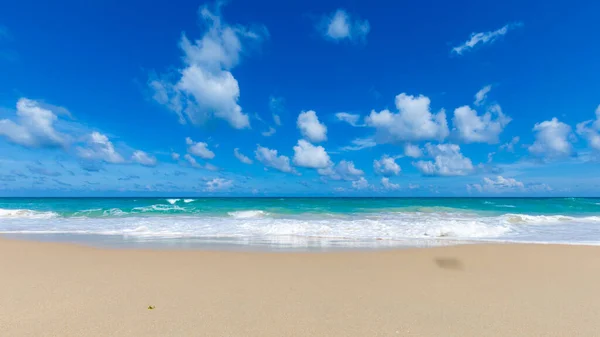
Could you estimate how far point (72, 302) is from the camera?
12.5ft

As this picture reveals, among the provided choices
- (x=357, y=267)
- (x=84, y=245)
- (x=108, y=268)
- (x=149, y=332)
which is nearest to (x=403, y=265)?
(x=357, y=267)

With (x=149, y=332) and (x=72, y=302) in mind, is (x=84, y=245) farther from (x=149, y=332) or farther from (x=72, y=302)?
(x=149, y=332)

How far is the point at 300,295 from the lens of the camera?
4129 mm

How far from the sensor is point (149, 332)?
3039 millimetres

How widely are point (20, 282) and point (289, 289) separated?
416cm

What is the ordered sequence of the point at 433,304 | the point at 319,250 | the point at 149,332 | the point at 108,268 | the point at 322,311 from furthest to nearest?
the point at 319,250, the point at 108,268, the point at 433,304, the point at 322,311, the point at 149,332

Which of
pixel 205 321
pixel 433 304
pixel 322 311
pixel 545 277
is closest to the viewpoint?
pixel 205 321

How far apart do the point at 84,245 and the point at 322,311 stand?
8.09 metres

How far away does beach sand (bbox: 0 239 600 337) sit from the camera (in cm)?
317

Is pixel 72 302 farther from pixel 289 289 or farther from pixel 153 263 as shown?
pixel 289 289

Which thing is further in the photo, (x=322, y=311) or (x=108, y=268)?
(x=108, y=268)

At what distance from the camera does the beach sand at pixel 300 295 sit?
3172 mm

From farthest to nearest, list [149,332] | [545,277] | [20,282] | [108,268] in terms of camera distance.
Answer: [108,268] < [545,277] < [20,282] < [149,332]

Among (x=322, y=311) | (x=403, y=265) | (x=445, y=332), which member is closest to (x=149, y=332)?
(x=322, y=311)
